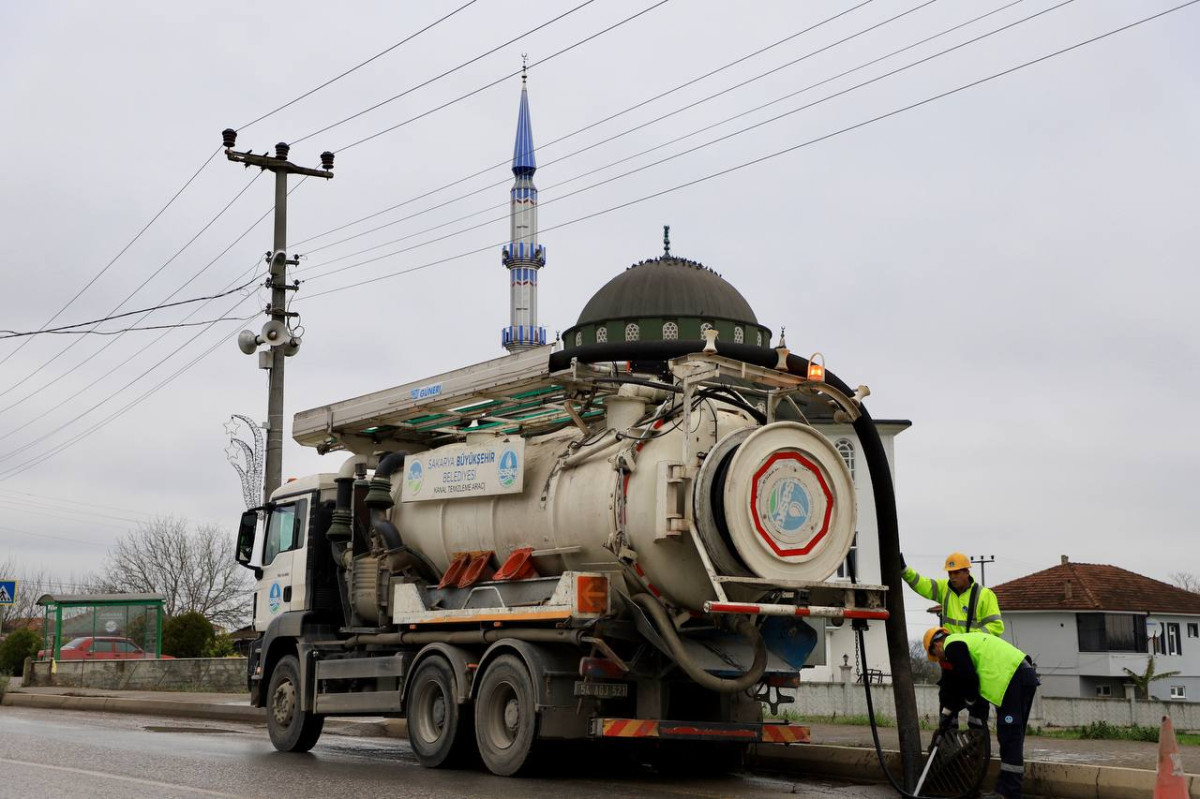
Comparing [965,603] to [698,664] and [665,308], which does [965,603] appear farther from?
[665,308]

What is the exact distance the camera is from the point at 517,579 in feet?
38.8

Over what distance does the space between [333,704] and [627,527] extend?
176 inches

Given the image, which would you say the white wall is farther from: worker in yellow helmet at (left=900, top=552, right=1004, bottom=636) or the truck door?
worker in yellow helmet at (left=900, top=552, right=1004, bottom=636)

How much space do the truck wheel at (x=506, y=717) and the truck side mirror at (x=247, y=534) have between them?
5404 millimetres

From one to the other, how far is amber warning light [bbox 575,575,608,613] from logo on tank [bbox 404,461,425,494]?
9.55 ft

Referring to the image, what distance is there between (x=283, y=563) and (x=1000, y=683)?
8.84 metres

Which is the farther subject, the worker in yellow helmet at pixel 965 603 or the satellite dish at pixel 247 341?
the satellite dish at pixel 247 341

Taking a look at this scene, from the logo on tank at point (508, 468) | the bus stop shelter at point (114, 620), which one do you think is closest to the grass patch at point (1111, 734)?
the logo on tank at point (508, 468)

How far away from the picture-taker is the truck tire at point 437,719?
11812 mm

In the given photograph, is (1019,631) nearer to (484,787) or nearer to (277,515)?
(277,515)

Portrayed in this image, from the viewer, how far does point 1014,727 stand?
876 cm

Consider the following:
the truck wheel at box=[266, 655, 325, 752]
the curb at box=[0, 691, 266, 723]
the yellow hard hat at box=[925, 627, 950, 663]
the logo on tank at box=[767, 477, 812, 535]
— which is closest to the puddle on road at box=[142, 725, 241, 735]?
the curb at box=[0, 691, 266, 723]

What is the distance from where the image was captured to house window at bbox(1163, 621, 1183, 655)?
180 feet

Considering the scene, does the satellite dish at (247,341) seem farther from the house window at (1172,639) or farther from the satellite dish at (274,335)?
the house window at (1172,639)
